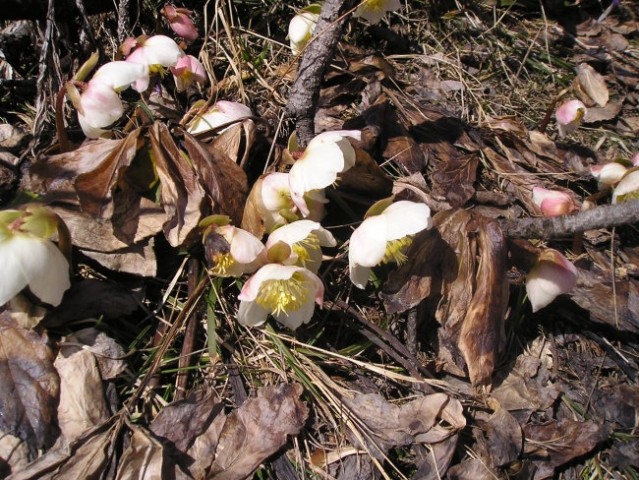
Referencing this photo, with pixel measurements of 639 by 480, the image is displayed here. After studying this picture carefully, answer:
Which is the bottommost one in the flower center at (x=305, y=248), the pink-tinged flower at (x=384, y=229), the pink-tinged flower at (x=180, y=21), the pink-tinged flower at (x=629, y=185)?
the pink-tinged flower at (x=629, y=185)

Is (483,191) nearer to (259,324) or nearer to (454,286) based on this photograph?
(454,286)

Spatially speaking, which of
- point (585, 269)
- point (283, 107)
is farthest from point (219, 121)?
point (585, 269)

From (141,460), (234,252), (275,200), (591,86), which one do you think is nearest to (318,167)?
(275,200)

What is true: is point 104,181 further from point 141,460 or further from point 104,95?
point 141,460

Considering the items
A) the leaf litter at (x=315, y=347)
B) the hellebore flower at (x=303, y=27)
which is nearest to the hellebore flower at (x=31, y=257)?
the leaf litter at (x=315, y=347)

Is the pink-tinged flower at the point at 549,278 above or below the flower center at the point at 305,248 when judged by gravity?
below

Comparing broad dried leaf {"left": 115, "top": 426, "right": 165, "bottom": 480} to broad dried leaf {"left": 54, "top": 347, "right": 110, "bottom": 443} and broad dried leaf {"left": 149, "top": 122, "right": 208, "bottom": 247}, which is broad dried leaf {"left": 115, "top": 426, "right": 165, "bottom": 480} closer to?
broad dried leaf {"left": 54, "top": 347, "right": 110, "bottom": 443}

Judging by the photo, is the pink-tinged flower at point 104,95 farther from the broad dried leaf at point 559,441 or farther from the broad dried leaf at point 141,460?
the broad dried leaf at point 559,441
